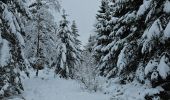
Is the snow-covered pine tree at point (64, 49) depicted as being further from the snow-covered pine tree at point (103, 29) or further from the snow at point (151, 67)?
the snow at point (151, 67)

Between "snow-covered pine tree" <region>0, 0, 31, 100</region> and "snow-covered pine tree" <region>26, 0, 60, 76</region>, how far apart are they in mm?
11401

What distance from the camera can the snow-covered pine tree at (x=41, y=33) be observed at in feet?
89.1

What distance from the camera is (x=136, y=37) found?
43.3 feet

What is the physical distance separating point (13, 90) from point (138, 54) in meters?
6.97

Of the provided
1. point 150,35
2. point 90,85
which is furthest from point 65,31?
point 150,35

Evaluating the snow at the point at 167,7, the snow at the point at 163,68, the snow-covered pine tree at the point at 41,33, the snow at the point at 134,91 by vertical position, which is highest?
the snow-covered pine tree at the point at 41,33

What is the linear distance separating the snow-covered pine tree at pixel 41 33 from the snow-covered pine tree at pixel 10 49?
11401 millimetres

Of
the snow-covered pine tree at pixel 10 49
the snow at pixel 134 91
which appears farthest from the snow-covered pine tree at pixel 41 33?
the snow at pixel 134 91

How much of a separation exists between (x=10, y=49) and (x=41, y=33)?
14.8 meters

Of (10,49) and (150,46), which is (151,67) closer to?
(150,46)

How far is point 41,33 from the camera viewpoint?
2805cm

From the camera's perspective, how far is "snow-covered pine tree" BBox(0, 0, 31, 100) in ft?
41.5

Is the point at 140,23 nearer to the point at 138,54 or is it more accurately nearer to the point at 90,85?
the point at 138,54

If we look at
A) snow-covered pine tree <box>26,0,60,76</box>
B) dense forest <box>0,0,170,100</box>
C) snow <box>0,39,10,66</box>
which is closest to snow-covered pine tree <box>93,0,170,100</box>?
dense forest <box>0,0,170,100</box>
